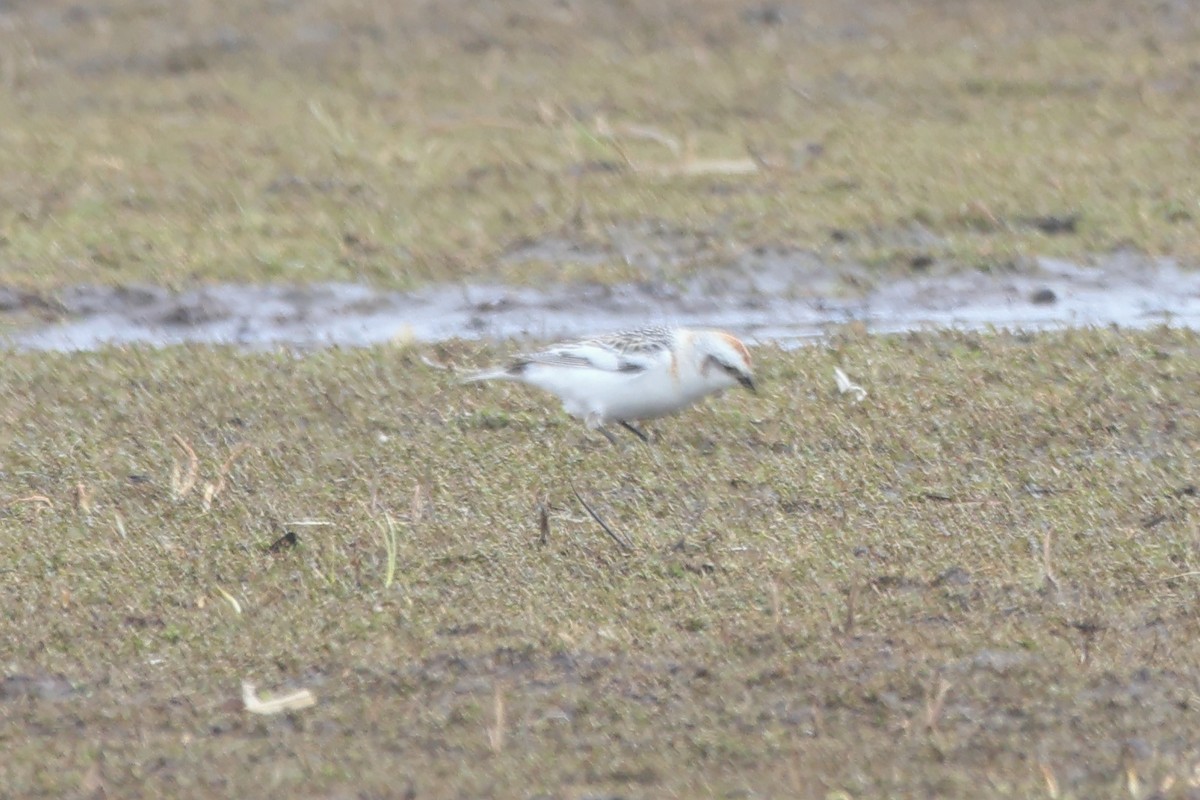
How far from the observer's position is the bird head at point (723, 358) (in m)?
6.86

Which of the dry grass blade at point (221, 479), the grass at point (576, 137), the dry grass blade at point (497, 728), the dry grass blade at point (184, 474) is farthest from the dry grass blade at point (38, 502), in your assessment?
the grass at point (576, 137)

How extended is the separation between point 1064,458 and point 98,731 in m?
3.34

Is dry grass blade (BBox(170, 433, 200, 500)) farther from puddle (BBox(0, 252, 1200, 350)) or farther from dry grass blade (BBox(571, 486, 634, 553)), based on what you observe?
puddle (BBox(0, 252, 1200, 350))

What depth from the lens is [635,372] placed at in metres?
6.82

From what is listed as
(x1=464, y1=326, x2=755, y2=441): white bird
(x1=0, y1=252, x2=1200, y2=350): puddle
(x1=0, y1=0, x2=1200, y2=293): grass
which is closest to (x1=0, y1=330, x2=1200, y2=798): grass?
(x1=464, y1=326, x2=755, y2=441): white bird

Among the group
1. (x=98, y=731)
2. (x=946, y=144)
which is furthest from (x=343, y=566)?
(x=946, y=144)

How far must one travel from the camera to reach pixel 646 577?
5770 millimetres

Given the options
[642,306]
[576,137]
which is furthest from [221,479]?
[576,137]

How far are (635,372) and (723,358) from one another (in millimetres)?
303

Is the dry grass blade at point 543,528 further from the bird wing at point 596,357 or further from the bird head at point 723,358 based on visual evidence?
the bird head at point 723,358

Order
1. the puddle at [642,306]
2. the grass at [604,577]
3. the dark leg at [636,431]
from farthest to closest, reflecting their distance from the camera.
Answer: the puddle at [642,306] → the dark leg at [636,431] → the grass at [604,577]

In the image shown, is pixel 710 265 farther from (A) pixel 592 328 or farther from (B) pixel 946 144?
(B) pixel 946 144

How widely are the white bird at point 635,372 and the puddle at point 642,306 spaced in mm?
1272

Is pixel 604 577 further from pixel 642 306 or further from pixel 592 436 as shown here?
pixel 642 306
